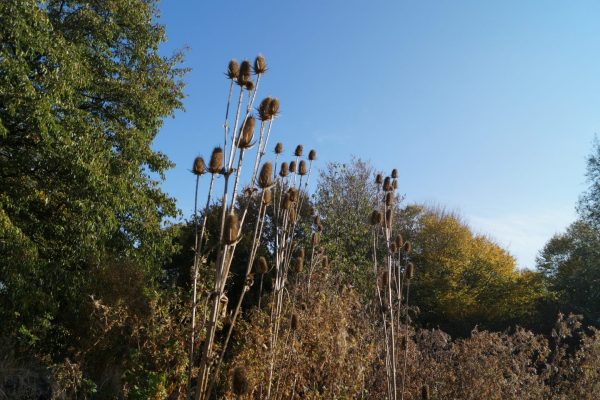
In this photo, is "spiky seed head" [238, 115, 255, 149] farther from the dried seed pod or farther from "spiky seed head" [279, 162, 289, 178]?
"spiky seed head" [279, 162, 289, 178]

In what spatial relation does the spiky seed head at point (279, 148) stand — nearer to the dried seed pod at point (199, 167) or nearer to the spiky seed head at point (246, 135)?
the dried seed pod at point (199, 167)

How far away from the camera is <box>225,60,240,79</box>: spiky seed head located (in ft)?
6.91

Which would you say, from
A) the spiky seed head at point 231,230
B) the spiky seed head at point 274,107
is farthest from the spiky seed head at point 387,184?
the spiky seed head at point 231,230

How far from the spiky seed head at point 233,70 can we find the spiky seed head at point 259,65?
133 millimetres

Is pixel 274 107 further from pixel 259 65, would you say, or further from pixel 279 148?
pixel 279 148

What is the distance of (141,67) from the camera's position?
1070cm

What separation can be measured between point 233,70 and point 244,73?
0.15 ft

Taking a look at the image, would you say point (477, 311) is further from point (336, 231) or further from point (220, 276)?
point (220, 276)

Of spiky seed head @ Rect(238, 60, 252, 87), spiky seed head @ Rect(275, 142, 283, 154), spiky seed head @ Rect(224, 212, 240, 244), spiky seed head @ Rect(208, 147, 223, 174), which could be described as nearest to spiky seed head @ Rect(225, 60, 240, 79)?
spiky seed head @ Rect(238, 60, 252, 87)

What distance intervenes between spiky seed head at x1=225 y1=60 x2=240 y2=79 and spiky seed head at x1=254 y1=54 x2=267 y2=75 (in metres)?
0.13

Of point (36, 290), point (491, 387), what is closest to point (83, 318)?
point (36, 290)

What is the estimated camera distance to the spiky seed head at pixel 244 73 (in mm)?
2094

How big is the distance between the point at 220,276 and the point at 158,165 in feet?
31.2

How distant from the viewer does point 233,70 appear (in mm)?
2113
